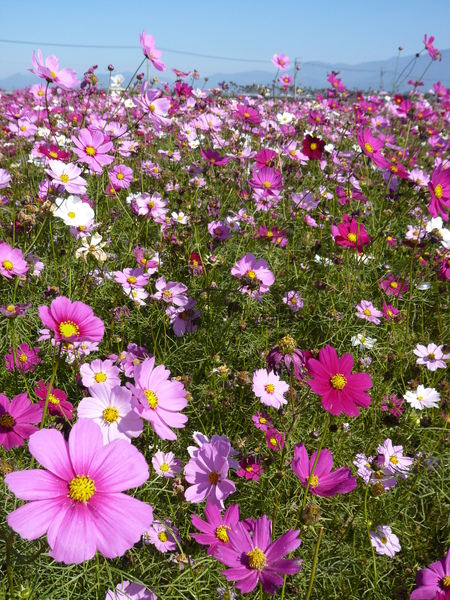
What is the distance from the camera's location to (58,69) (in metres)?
1.37

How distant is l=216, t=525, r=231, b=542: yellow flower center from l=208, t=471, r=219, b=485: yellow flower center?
8 cm

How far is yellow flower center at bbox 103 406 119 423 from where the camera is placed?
26.5 inches

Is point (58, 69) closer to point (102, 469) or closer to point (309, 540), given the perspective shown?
point (102, 469)

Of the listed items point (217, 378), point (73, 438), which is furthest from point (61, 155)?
point (73, 438)

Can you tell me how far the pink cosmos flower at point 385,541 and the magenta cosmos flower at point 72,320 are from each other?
2.36 feet

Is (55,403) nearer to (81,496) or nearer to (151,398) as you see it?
(151,398)

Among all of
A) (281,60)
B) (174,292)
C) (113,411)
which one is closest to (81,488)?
(113,411)

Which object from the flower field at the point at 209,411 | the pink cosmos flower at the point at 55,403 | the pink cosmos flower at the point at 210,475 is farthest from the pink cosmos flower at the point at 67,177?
the pink cosmos flower at the point at 210,475

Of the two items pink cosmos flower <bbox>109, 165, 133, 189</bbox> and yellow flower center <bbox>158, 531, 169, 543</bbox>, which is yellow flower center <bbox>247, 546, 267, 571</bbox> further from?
pink cosmos flower <bbox>109, 165, 133, 189</bbox>

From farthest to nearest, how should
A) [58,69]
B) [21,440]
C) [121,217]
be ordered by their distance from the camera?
[121,217] → [58,69] → [21,440]

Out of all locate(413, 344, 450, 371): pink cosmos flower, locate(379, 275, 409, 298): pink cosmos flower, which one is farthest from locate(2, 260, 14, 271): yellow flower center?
locate(379, 275, 409, 298): pink cosmos flower

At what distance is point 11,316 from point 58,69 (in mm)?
1008

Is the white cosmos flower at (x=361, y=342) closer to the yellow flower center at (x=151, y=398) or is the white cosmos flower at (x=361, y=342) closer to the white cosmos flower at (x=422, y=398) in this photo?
the white cosmos flower at (x=422, y=398)

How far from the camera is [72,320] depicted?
2.26 feet
